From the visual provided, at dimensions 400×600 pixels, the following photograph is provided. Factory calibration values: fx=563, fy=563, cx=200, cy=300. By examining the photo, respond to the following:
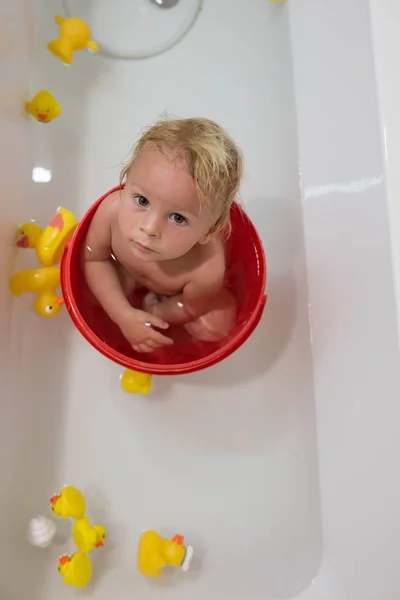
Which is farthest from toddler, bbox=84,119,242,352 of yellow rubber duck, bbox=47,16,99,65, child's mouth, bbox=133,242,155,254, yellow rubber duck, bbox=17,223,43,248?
yellow rubber duck, bbox=47,16,99,65

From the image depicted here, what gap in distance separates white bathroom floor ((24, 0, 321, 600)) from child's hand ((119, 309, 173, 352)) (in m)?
0.13

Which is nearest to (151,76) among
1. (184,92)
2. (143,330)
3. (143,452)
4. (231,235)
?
(184,92)

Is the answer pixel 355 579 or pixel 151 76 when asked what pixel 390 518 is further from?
pixel 151 76

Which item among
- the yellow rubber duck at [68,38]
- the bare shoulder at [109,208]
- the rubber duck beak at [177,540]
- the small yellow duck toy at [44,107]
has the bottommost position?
the rubber duck beak at [177,540]

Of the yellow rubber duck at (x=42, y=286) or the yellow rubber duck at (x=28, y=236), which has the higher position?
the yellow rubber duck at (x=28, y=236)

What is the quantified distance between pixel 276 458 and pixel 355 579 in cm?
24

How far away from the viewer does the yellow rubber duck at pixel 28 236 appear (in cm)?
98

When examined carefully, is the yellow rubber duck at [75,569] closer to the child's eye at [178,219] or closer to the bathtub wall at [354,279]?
the bathtub wall at [354,279]

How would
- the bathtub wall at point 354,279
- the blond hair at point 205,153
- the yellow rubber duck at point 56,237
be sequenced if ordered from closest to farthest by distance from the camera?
the blond hair at point 205,153 < the bathtub wall at point 354,279 < the yellow rubber duck at point 56,237

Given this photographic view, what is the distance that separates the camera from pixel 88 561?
2.94ft

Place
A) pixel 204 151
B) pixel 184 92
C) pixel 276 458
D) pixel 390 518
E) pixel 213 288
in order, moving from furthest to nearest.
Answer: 1. pixel 184 92
2. pixel 276 458
3. pixel 213 288
4. pixel 390 518
5. pixel 204 151

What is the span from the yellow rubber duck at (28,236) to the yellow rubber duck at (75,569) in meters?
0.52

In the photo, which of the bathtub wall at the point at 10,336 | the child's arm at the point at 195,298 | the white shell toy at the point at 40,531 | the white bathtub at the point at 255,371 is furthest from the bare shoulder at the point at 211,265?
the white shell toy at the point at 40,531

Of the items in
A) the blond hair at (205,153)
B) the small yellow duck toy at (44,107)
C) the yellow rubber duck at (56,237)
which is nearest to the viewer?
the blond hair at (205,153)
